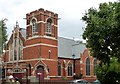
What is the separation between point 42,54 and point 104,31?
116 feet

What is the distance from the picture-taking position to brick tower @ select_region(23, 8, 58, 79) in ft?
183

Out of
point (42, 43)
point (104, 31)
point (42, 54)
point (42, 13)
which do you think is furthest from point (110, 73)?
point (42, 13)

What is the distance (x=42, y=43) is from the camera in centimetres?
5631

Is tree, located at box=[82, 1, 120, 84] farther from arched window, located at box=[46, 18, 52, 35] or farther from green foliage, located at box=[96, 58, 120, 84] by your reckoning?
arched window, located at box=[46, 18, 52, 35]

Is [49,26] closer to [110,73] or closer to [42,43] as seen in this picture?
[42,43]

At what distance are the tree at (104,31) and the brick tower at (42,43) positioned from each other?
1296 inches

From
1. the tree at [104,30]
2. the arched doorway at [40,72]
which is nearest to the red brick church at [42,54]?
the arched doorway at [40,72]

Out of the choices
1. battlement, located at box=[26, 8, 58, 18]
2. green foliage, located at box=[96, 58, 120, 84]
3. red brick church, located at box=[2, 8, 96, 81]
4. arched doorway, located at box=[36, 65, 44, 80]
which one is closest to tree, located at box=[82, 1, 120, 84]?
green foliage, located at box=[96, 58, 120, 84]

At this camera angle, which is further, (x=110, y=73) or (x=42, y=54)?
(x=42, y=54)

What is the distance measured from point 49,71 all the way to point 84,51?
432 inches

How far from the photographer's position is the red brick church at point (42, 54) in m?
56.1

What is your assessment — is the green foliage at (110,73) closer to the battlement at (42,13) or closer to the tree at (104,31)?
the tree at (104,31)

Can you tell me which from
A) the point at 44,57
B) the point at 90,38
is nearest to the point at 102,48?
the point at 90,38

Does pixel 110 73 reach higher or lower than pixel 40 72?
higher
